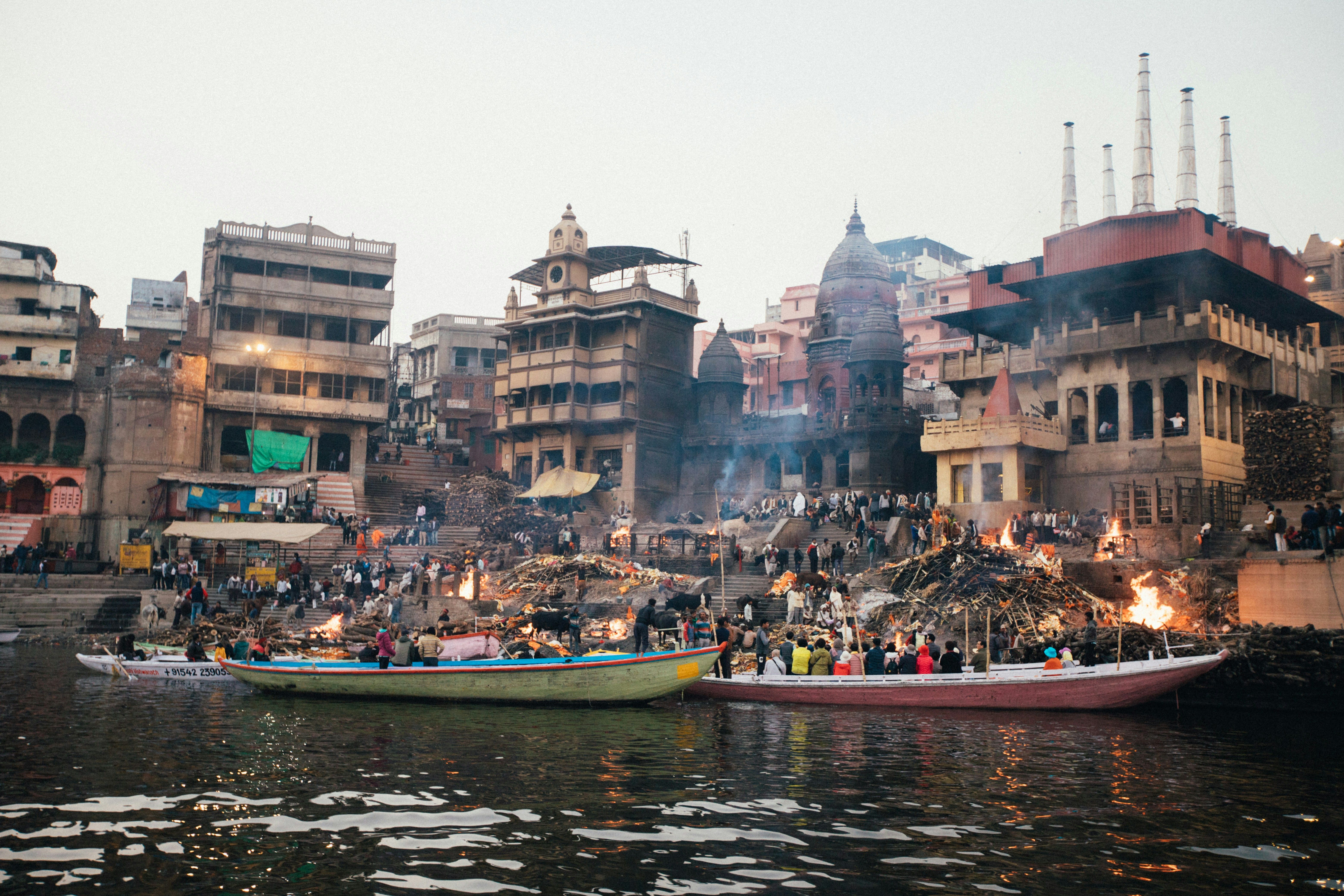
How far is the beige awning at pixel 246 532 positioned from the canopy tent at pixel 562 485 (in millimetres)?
11998

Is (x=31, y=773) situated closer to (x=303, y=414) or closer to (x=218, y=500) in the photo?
(x=218, y=500)

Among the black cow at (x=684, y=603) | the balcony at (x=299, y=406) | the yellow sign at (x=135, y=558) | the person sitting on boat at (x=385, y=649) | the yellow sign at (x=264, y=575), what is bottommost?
the person sitting on boat at (x=385, y=649)

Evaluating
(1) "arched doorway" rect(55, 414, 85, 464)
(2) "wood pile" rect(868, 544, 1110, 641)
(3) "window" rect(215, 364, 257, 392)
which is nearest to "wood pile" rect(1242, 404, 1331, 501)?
(2) "wood pile" rect(868, 544, 1110, 641)

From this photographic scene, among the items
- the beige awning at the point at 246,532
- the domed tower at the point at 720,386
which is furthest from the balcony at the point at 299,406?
the domed tower at the point at 720,386

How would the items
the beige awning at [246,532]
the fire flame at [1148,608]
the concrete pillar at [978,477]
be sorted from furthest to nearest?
the concrete pillar at [978,477]
the beige awning at [246,532]
the fire flame at [1148,608]

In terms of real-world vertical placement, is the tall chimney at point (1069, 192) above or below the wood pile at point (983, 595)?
above

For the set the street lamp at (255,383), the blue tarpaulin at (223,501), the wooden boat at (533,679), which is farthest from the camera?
the street lamp at (255,383)

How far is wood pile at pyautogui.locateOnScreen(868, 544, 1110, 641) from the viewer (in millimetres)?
25141

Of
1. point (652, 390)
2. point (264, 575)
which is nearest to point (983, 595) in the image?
point (264, 575)

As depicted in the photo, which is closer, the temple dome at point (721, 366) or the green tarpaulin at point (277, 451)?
the green tarpaulin at point (277, 451)

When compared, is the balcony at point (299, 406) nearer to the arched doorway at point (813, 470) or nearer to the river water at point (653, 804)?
the arched doorway at point (813, 470)

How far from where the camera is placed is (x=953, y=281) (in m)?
82.2

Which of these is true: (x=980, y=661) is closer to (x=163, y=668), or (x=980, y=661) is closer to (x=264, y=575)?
(x=163, y=668)

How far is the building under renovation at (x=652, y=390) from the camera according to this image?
168 ft
